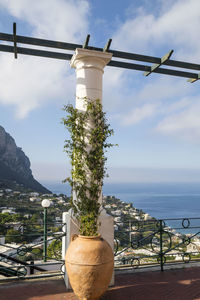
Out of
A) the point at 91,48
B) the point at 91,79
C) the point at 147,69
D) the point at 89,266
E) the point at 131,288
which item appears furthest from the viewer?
the point at 147,69

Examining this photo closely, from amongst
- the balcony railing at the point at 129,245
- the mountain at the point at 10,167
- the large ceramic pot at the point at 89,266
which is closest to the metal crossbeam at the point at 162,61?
the balcony railing at the point at 129,245

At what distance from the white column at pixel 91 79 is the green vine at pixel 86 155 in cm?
22

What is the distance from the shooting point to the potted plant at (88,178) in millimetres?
2818

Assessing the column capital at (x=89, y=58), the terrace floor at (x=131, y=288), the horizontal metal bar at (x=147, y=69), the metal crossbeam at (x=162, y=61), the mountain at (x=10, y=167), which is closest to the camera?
the terrace floor at (x=131, y=288)

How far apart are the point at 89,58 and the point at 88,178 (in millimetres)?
1904

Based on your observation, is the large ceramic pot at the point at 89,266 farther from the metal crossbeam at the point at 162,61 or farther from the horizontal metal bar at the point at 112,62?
the metal crossbeam at the point at 162,61

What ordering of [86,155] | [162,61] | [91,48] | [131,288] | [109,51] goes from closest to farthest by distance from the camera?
[86,155] → [131,288] → [91,48] → [109,51] → [162,61]

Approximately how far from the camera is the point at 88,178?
3.35 metres

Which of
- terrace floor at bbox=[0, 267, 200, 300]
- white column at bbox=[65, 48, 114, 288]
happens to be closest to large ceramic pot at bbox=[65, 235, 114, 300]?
terrace floor at bbox=[0, 267, 200, 300]

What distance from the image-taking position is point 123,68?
421 cm

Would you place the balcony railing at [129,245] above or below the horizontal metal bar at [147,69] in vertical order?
below

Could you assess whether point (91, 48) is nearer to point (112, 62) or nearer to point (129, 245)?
point (112, 62)

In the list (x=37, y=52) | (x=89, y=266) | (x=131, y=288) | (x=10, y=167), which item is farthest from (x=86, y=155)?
(x=10, y=167)

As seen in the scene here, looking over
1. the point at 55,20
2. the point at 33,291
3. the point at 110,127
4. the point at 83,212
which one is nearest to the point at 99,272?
the point at 83,212
